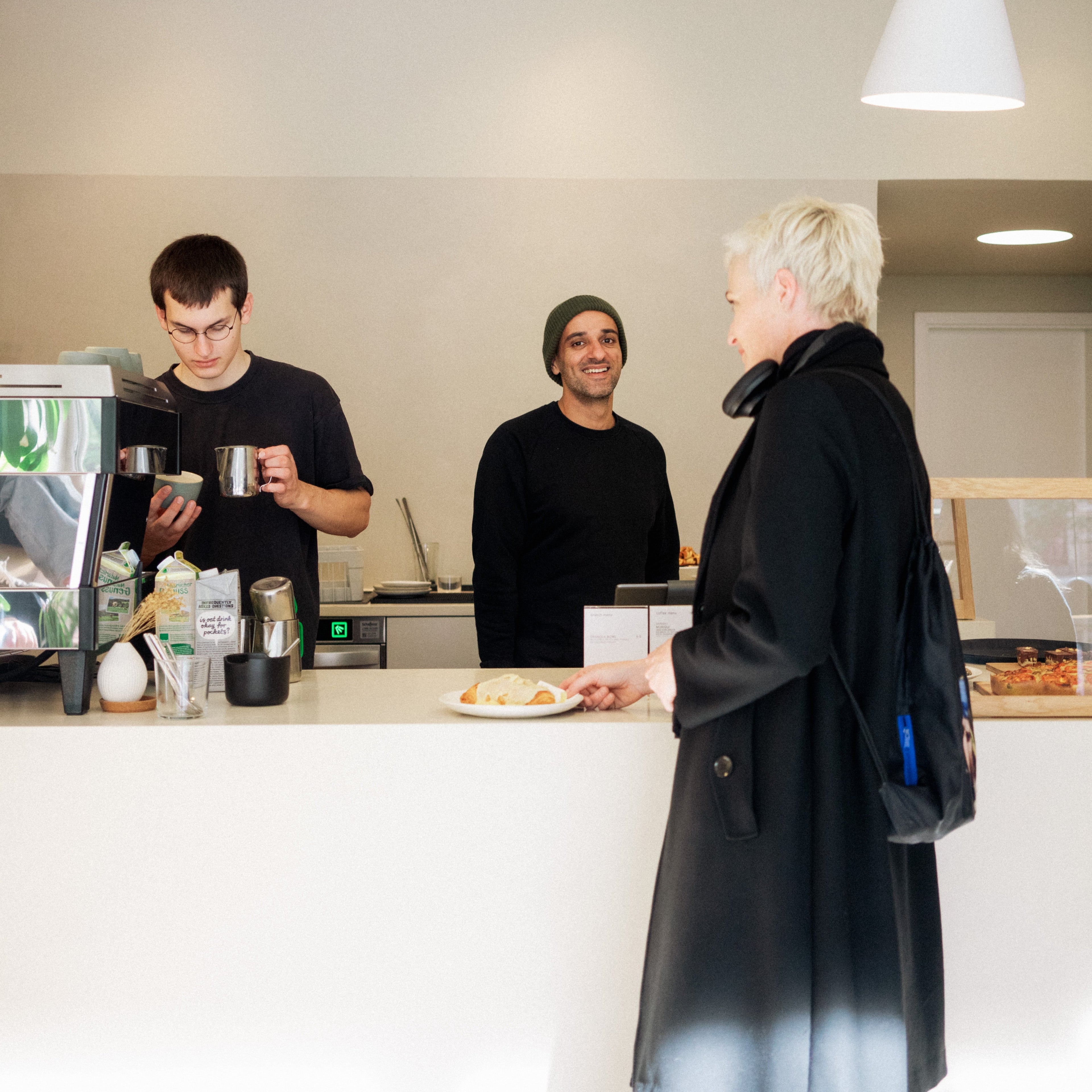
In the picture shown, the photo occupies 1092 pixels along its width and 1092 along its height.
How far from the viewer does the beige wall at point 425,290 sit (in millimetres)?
4117

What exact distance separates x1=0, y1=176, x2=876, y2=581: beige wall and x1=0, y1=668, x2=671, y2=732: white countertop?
2.30m

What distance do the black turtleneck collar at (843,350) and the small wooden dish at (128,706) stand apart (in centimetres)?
108

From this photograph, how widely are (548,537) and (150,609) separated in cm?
116

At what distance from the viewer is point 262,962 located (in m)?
1.68

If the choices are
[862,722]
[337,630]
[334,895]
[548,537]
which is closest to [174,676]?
[334,895]

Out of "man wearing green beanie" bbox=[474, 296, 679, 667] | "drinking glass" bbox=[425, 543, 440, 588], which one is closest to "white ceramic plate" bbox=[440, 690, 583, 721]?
"man wearing green beanie" bbox=[474, 296, 679, 667]

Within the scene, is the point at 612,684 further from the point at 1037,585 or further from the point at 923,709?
the point at 1037,585

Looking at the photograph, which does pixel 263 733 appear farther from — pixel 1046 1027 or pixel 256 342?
pixel 256 342

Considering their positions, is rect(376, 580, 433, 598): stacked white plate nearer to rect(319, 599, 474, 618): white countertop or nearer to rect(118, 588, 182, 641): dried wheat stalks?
rect(319, 599, 474, 618): white countertop

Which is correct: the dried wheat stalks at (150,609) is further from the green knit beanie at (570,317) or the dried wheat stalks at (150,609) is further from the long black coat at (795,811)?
the green knit beanie at (570,317)

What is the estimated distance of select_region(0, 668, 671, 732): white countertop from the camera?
1.68 m

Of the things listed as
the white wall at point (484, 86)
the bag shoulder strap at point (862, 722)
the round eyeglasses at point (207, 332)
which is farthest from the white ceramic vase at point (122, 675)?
the white wall at point (484, 86)

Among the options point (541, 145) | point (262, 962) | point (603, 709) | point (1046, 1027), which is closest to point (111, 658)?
point (262, 962)

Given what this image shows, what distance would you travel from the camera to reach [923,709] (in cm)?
128
